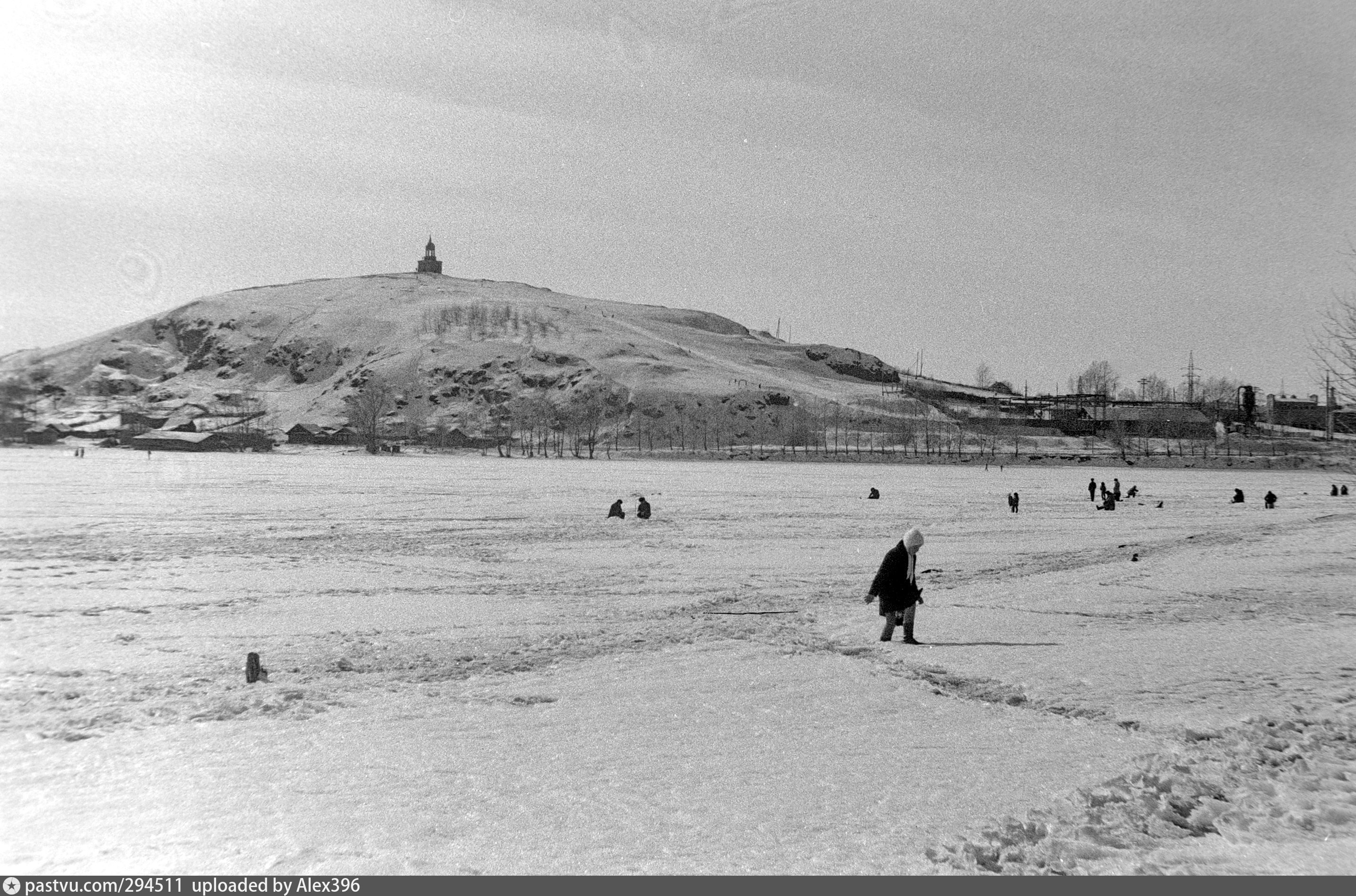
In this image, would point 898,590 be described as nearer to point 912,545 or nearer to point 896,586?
point 896,586

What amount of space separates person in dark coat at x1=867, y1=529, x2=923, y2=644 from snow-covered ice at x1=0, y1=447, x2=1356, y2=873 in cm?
61

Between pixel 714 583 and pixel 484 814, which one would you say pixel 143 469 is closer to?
pixel 714 583

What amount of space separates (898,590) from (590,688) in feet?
16.7

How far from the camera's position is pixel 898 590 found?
46.3 feet

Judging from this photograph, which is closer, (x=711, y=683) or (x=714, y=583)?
(x=711, y=683)

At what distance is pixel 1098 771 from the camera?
8.38 meters

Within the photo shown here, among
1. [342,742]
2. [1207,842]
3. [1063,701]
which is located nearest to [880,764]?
[1207,842]

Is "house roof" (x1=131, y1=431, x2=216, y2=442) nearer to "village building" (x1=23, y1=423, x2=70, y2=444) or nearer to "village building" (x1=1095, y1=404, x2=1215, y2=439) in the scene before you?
"village building" (x1=23, y1=423, x2=70, y2=444)

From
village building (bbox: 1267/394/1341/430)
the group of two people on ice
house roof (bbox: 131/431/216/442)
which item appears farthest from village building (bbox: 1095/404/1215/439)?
the group of two people on ice

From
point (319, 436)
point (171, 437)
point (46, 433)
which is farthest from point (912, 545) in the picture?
point (319, 436)

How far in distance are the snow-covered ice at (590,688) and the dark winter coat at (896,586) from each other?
74 cm

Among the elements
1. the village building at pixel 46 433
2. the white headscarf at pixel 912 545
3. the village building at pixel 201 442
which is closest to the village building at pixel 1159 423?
the village building at pixel 201 442

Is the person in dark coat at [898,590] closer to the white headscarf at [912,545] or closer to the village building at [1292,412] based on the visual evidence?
the white headscarf at [912,545]

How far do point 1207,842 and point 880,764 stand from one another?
8.28 feet
